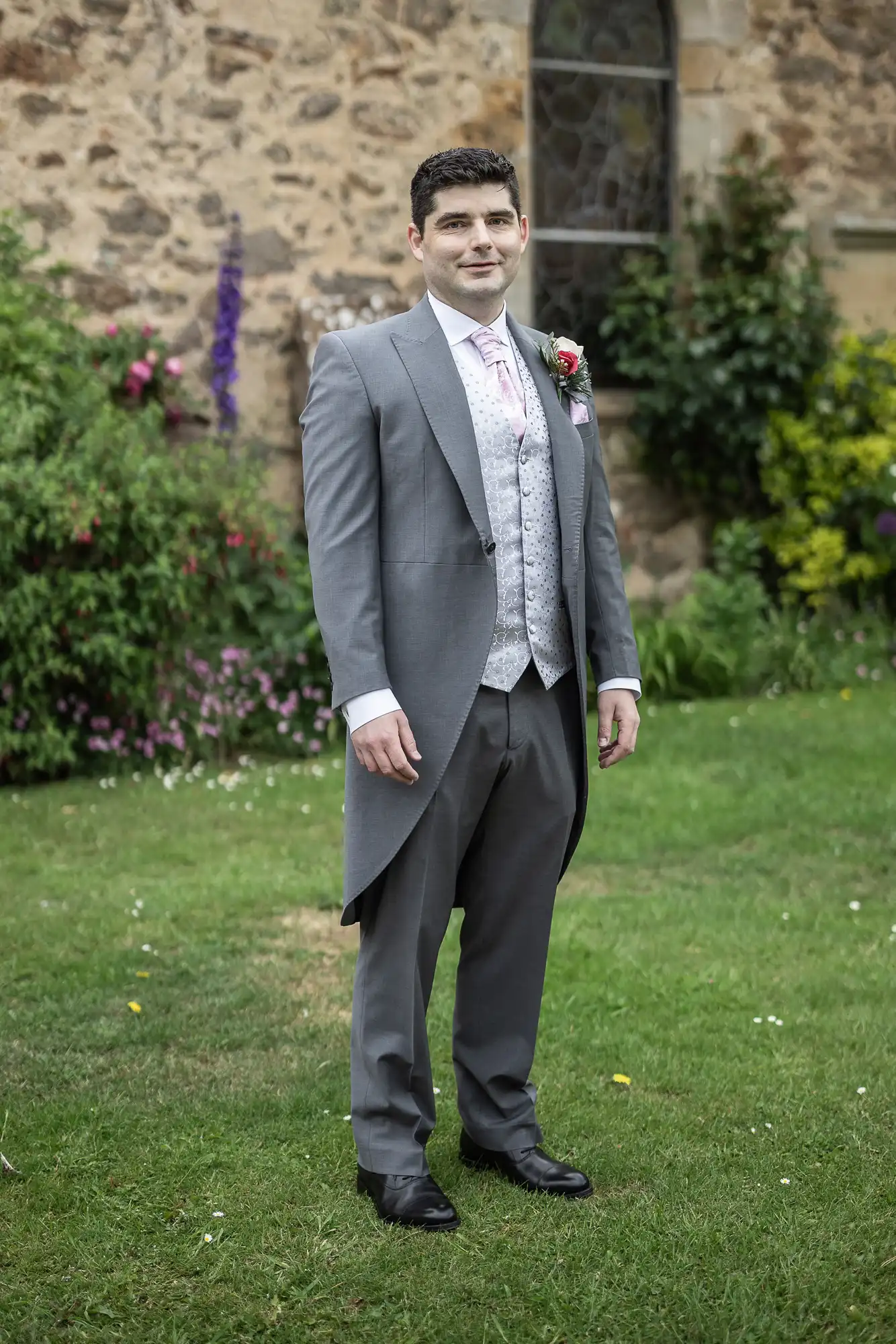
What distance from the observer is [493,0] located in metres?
8.30

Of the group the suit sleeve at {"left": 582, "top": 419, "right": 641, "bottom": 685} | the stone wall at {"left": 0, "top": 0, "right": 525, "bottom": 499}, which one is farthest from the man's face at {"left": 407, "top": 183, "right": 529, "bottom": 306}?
the stone wall at {"left": 0, "top": 0, "right": 525, "bottom": 499}

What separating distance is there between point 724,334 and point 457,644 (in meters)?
6.51

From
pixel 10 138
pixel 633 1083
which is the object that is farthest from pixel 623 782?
pixel 10 138

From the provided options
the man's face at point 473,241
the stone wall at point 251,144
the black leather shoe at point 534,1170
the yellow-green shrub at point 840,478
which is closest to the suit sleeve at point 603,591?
the man's face at point 473,241

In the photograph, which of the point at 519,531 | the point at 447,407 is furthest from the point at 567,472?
the point at 447,407

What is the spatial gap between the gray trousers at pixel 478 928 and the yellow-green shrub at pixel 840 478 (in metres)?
6.22

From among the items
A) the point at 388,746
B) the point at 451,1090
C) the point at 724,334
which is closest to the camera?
the point at 388,746

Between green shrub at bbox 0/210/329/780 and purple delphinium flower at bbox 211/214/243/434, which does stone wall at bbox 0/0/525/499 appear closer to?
purple delphinium flower at bbox 211/214/243/434

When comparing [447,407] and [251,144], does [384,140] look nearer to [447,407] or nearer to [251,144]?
[251,144]

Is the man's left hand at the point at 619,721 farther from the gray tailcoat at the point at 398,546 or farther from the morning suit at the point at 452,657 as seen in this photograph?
the gray tailcoat at the point at 398,546

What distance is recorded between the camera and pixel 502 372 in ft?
9.11

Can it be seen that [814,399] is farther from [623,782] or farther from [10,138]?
[10,138]

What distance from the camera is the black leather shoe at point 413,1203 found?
273 centimetres

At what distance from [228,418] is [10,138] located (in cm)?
169
